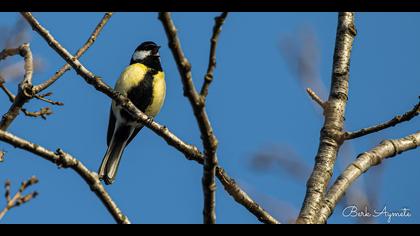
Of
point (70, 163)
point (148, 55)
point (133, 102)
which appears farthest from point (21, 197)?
point (148, 55)

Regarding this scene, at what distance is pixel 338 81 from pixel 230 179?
0.89m

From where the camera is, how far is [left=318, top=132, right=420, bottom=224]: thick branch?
262 cm

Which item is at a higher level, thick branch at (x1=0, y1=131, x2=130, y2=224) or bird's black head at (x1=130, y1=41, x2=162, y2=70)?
bird's black head at (x1=130, y1=41, x2=162, y2=70)

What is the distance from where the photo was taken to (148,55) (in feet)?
22.6

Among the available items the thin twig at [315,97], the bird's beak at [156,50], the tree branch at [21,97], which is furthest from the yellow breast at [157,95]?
the thin twig at [315,97]

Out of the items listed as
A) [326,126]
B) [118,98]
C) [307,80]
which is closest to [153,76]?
[118,98]

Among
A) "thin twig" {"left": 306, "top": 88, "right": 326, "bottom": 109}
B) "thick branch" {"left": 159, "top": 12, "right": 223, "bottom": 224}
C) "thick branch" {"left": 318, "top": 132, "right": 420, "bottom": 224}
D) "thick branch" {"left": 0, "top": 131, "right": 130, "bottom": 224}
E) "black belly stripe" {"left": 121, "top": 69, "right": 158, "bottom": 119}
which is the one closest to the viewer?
"thick branch" {"left": 159, "top": 12, "right": 223, "bottom": 224}

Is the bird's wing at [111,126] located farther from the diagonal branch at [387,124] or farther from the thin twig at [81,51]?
the diagonal branch at [387,124]

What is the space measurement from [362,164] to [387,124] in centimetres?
25

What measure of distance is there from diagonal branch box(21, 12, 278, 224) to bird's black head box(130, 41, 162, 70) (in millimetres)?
3032

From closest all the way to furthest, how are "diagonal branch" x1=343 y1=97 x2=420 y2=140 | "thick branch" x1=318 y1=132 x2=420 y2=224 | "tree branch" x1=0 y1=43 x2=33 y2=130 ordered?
"thick branch" x1=318 y1=132 x2=420 y2=224 < "diagonal branch" x1=343 y1=97 x2=420 y2=140 < "tree branch" x1=0 y1=43 x2=33 y2=130

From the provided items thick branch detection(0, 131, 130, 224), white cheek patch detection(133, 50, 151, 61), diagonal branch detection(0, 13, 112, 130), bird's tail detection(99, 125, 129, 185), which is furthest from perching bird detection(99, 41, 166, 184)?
thick branch detection(0, 131, 130, 224)

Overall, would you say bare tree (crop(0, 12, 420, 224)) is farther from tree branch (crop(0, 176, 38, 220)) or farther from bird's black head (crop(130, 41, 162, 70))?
bird's black head (crop(130, 41, 162, 70))
